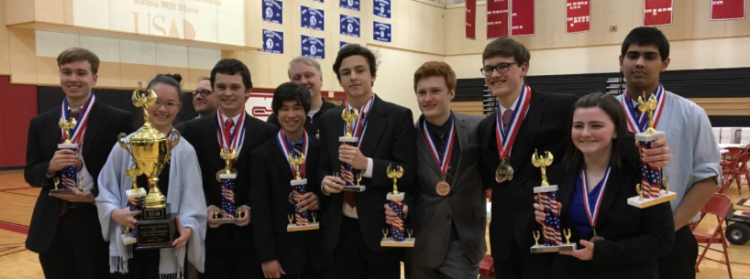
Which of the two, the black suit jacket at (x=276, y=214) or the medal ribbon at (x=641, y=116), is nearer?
the medal ribbon at (x=641, y=116)

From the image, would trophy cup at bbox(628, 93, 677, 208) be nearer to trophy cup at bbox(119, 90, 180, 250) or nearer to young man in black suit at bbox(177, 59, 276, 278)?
young man in black suit at bbox(177, 59, 276, 278)

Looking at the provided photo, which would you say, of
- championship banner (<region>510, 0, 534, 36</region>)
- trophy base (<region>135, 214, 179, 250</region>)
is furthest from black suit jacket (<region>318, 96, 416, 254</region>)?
championship banner (<region>510, 0, 534, 36</region>)

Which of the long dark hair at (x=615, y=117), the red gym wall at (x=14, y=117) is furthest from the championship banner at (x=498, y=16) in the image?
the long dark hair at (x=615, y=117)

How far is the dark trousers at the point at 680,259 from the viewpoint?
2.64 metres

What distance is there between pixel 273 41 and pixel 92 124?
539 inches

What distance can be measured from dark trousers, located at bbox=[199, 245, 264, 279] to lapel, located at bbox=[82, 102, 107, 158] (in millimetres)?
959

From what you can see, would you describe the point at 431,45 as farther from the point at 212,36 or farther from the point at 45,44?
the point at 45,44

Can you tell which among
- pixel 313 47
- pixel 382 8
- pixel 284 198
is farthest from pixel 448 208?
pixel 382 8

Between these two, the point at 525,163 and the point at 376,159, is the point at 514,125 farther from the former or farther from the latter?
the point at 376,159

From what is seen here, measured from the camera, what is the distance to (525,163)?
266 cm

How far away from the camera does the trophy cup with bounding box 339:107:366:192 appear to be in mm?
2754

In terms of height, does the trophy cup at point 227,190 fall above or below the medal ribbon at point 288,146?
below

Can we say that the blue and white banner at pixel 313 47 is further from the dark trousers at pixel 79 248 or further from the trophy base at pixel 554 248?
the trophy base at pixel 554 248

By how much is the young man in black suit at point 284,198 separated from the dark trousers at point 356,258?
6.9 inches
